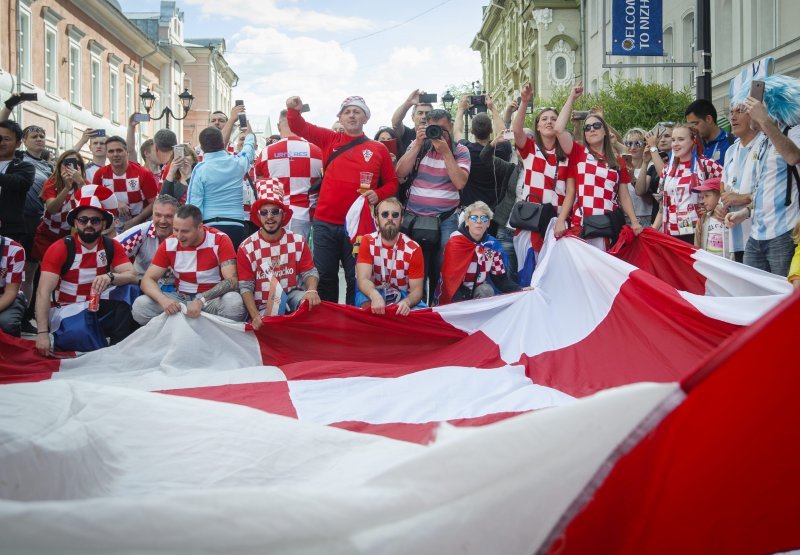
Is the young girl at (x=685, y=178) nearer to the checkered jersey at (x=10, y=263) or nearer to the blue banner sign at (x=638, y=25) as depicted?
the checkered jersey at (x=10, y=263)

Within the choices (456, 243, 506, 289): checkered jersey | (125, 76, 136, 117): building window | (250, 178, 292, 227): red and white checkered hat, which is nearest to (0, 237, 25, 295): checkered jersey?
(250, 178, 292, 227): red and white checkered hat

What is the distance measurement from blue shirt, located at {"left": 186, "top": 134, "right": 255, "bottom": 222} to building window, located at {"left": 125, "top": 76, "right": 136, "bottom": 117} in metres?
29.0

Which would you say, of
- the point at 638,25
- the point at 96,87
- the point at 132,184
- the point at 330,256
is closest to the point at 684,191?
the point at 330,256

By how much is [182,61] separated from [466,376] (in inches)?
1639

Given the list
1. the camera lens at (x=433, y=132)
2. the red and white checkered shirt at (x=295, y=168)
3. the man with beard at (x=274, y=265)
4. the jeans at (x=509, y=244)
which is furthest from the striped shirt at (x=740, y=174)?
the red and white checkered shirt at (x=295, y=168)

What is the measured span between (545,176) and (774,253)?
1.91m

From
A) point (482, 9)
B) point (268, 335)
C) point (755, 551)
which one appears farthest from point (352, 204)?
point (482, 9)

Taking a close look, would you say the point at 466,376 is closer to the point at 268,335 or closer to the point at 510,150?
the point at 268,335

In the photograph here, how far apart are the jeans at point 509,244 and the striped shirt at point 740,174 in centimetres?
174

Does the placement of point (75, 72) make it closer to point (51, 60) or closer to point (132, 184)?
point (51, 60)

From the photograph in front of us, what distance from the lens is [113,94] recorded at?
105ft

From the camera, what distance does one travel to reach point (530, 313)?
5.46 m

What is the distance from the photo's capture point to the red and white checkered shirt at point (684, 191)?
21.5 ft

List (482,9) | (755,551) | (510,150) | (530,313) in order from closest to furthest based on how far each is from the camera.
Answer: (755,551)
(530,313)
(510,150)
(482,9)
